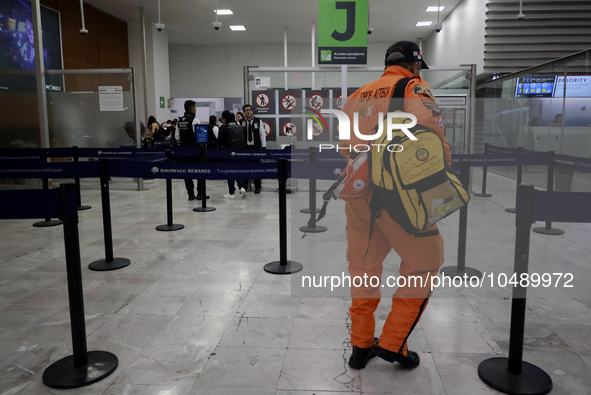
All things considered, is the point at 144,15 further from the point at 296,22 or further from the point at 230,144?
the point at 230,144

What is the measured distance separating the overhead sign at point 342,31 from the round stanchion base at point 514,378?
603 cm

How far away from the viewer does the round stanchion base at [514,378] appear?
2320 mm

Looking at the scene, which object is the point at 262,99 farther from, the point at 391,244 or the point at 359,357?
the point at 359,357

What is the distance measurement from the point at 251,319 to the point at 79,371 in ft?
3.78

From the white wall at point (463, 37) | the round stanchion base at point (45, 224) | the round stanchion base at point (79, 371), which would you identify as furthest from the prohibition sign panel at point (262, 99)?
the round stanchion base at point (79, 371)

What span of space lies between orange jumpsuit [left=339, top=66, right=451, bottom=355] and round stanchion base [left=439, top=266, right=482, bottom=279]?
6.26ft

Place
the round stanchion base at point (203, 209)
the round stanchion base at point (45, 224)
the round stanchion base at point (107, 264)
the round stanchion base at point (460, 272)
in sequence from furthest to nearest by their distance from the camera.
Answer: the round stanchion base at point (203, 209) → the round stanchion base at point (45, 224) → the round stanchion base at point (107, 264) → the round stanchion base at point (460, 272)

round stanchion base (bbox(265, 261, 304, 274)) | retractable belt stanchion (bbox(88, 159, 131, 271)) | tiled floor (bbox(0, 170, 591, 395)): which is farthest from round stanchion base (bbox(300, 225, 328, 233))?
retractable belt stanchion (bbox(88, 159, 131, 271))

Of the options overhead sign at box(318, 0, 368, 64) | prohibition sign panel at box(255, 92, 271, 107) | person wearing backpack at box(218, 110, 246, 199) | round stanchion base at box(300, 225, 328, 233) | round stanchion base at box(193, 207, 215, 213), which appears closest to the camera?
round stanchion base at box(300, 225, 328, 233)

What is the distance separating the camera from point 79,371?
253 centimetres

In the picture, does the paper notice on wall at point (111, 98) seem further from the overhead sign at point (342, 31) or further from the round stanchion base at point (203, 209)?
the overhead sign at point (342, 31)

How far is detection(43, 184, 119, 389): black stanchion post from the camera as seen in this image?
8.00 ft

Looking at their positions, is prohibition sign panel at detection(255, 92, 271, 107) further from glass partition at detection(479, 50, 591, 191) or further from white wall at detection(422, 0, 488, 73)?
white wall at detection(422, 0, 488, 73)

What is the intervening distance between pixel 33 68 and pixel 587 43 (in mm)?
13153
